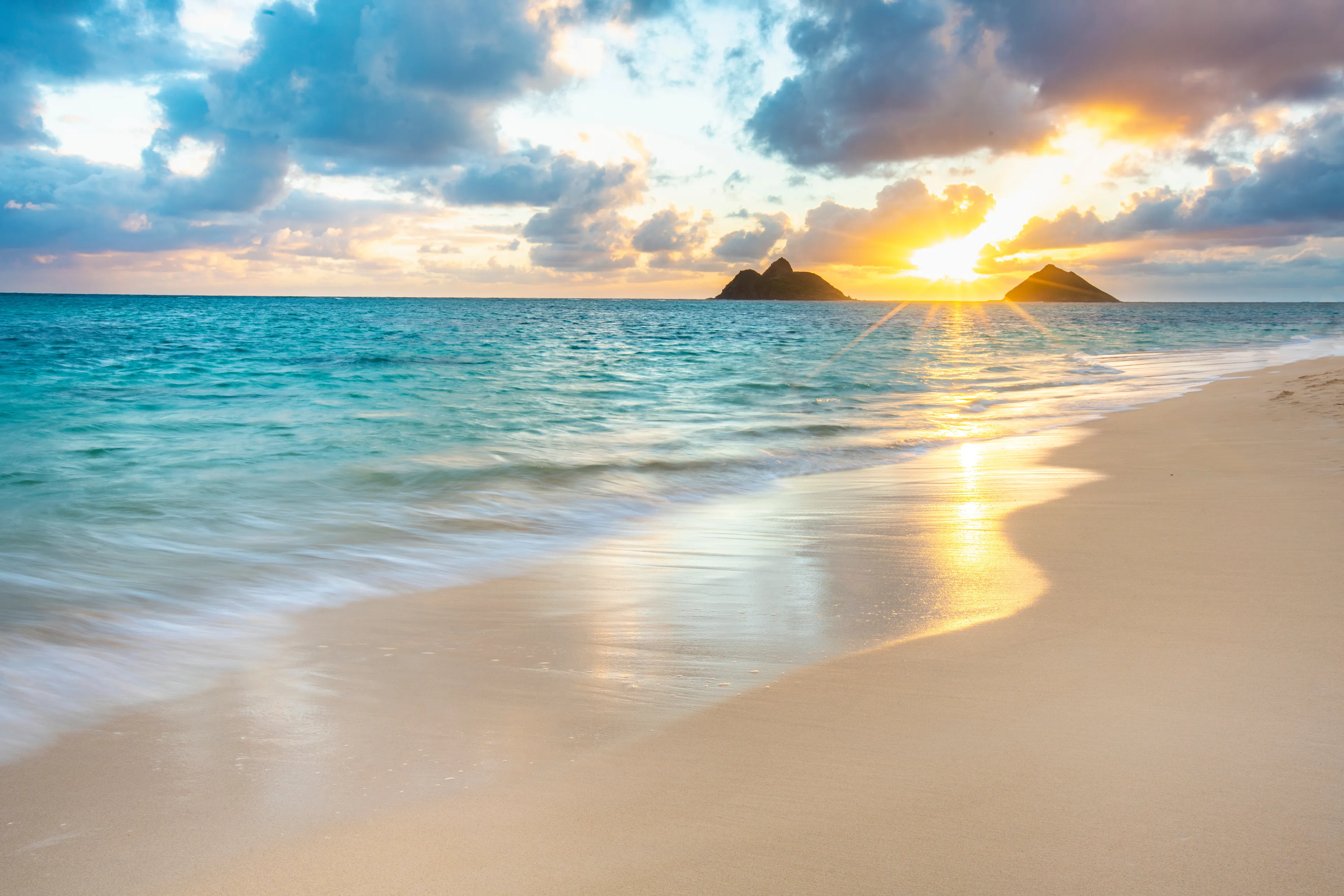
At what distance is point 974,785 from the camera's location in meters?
2.26

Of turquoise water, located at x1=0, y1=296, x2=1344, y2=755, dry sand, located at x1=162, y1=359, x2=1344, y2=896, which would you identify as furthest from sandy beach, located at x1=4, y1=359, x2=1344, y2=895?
turquoise water, located at x1=0, y1=296, x2=1344, y2=755

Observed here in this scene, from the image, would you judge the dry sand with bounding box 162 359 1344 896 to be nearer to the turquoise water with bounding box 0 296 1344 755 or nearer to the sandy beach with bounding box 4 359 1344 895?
the sandy beach with bounding box 4 359 1344 895

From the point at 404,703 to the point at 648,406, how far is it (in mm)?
13003

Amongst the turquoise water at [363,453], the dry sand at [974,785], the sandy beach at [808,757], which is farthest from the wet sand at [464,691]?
the turquoise water at [363,453]

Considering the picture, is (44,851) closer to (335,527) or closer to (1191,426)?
(335,527)

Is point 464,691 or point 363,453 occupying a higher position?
point 363,453

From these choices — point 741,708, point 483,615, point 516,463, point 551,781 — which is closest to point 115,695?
point 483,615

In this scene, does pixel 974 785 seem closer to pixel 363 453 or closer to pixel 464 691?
pixel 464 691

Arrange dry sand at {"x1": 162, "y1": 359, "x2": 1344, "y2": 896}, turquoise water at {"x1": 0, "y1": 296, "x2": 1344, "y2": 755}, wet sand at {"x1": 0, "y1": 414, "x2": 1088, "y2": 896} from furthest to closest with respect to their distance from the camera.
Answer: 1. turquoise water at {"x1": 0, "y1": 296, "x2": 1344, "y2": 755}
2. wet sand at {"x1": 0, "y1": 414, "x2": 1088, "y2": 896}
3. dry sand at {"x1": 162, "y1": 359, "x2": 1344, "y2": 896}

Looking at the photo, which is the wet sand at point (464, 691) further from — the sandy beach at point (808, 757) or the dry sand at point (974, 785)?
the dry sand at point (974, 785)

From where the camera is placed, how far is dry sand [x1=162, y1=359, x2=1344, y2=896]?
1.94 metres

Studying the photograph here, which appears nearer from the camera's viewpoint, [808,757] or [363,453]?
[808,757]

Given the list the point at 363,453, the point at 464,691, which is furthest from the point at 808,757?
the point at 363,453

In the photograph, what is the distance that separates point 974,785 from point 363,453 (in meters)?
9.69
